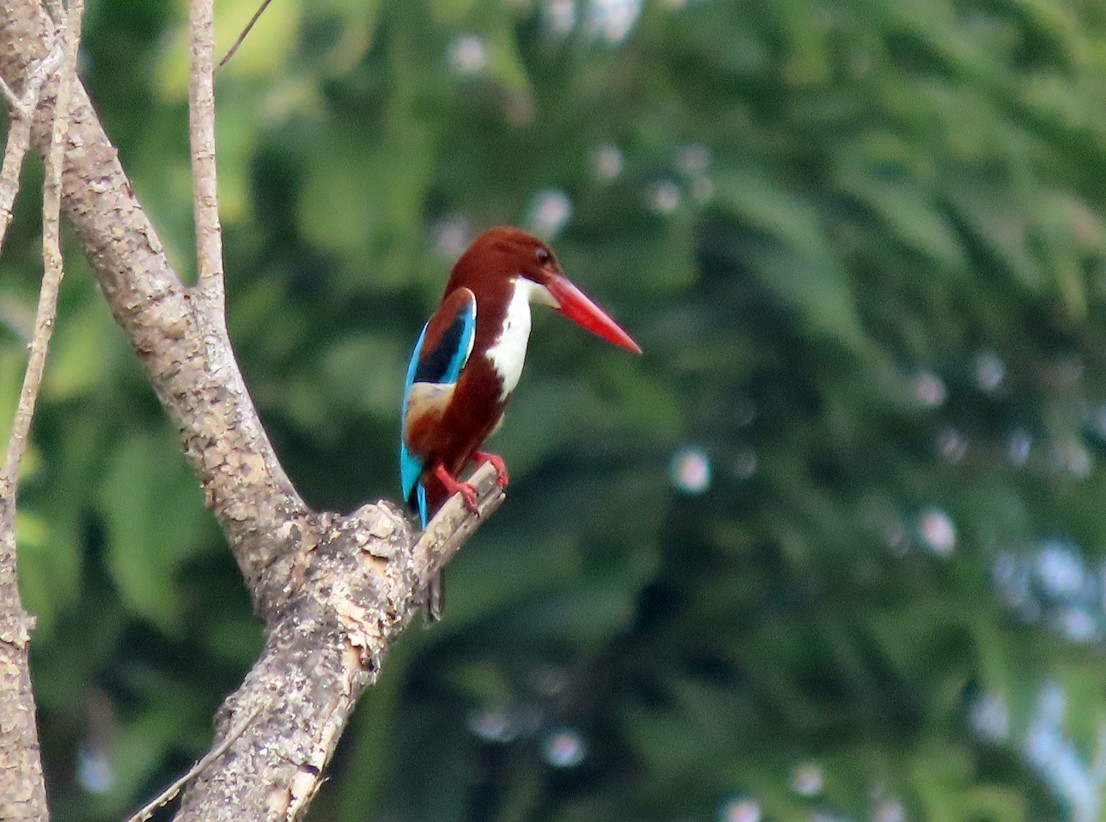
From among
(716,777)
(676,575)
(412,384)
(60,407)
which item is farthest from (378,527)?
(676,575)

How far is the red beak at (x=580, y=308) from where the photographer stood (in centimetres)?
338

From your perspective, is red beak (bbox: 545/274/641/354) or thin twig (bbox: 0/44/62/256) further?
red beak (bbox: 545/274/641/354)

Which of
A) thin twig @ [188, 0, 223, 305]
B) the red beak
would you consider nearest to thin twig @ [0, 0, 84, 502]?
thin twig @ [188, 0, 223, 305]

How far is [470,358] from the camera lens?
3158 mm

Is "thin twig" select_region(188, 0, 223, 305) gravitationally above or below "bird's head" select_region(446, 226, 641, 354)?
above

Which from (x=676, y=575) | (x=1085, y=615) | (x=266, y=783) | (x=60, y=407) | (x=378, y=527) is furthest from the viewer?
(x=676, y=575)

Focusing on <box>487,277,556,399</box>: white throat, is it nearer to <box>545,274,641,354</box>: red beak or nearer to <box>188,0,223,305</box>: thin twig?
<box>545,274,641,354</box>: red beak

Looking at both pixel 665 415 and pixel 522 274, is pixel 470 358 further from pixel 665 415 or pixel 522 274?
pixel 665 415

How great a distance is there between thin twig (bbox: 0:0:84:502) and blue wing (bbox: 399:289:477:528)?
1.53 m

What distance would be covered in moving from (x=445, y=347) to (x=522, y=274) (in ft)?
0.82

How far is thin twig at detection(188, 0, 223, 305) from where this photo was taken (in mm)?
1868

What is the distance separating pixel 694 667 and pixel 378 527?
424 cm

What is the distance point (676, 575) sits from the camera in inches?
241

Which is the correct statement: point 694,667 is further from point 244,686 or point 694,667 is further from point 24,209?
point 244,686
